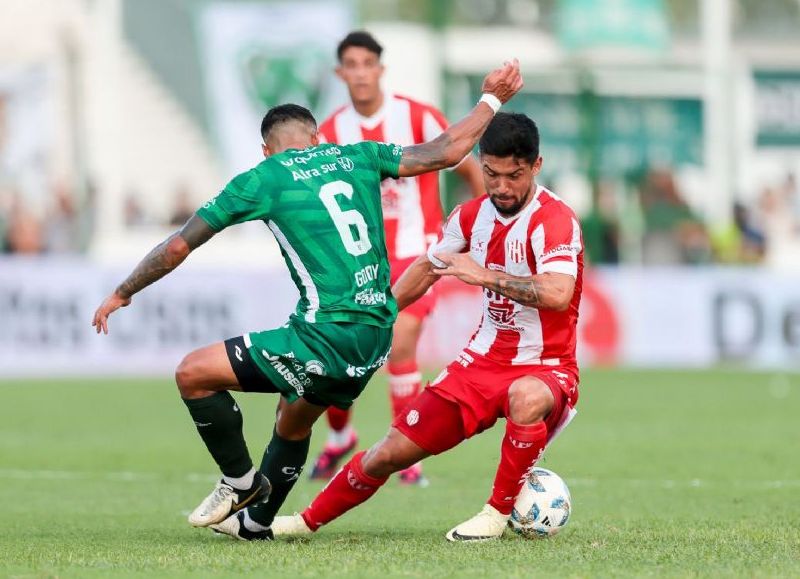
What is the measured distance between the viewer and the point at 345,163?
734 centimetres

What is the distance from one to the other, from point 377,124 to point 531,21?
1687cm

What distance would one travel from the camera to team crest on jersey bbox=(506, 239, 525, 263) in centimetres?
767

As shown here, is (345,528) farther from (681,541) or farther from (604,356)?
(604,356)

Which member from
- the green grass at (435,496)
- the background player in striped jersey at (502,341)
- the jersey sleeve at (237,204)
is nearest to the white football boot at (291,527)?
the background player in striped jersey at (502,341)

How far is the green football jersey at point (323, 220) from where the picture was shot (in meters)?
7.18

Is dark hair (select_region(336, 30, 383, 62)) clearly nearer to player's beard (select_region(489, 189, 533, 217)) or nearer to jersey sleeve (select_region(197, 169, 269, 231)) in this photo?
player's beard (select_region(489, 189, 533, 217))

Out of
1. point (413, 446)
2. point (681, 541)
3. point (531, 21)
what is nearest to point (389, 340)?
point (413, 446)

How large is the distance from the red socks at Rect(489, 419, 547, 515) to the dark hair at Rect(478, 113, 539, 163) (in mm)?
1259

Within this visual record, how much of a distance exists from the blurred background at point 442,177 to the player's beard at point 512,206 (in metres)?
13.3

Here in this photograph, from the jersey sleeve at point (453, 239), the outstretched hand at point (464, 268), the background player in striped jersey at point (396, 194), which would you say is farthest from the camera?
the background player in striped jersey at point (396, 194)

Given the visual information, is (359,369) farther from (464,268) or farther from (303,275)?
(464,268)

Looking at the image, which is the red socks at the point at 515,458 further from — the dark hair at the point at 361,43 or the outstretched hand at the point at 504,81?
the dark hair at the point at 361,43

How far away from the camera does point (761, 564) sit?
21.4 ft

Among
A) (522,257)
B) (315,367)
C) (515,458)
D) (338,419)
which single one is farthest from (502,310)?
(338,419)
